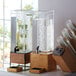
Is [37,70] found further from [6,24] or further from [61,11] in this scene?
[6,24]

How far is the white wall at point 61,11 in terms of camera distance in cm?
168

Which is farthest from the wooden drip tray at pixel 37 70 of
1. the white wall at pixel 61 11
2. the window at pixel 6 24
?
the window at pixel 6 24

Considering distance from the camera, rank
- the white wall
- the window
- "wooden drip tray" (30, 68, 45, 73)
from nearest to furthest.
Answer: "wooden drip tray" (30, 68, 45, 73) → the white wall → the window

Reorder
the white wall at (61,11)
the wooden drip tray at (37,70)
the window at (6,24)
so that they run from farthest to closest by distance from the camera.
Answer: the window at (6,24) < the white wall at (61,11) < the wooden drip tray at (37,70)

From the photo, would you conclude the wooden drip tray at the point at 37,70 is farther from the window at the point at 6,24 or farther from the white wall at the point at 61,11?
the window at the point at 6,24

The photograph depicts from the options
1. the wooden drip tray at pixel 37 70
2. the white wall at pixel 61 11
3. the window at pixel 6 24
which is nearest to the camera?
the wooden drip tray at pixel 37 70

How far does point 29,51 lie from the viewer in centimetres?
170

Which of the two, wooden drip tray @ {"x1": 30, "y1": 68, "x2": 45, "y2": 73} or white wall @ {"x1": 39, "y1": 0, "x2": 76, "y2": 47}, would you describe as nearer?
wooden drip tray @ {"x1": 30, "y1": 68, "x2": 45, "y2": 73}

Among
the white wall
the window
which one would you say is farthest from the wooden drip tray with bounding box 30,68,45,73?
the window

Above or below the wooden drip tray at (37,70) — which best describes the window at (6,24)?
above

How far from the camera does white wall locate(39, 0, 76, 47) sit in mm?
1682

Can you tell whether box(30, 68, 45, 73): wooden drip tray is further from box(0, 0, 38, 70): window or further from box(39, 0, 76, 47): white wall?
box(0, 0, 38, 70): window

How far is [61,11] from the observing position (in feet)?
5.63

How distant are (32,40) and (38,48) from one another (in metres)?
0.11
